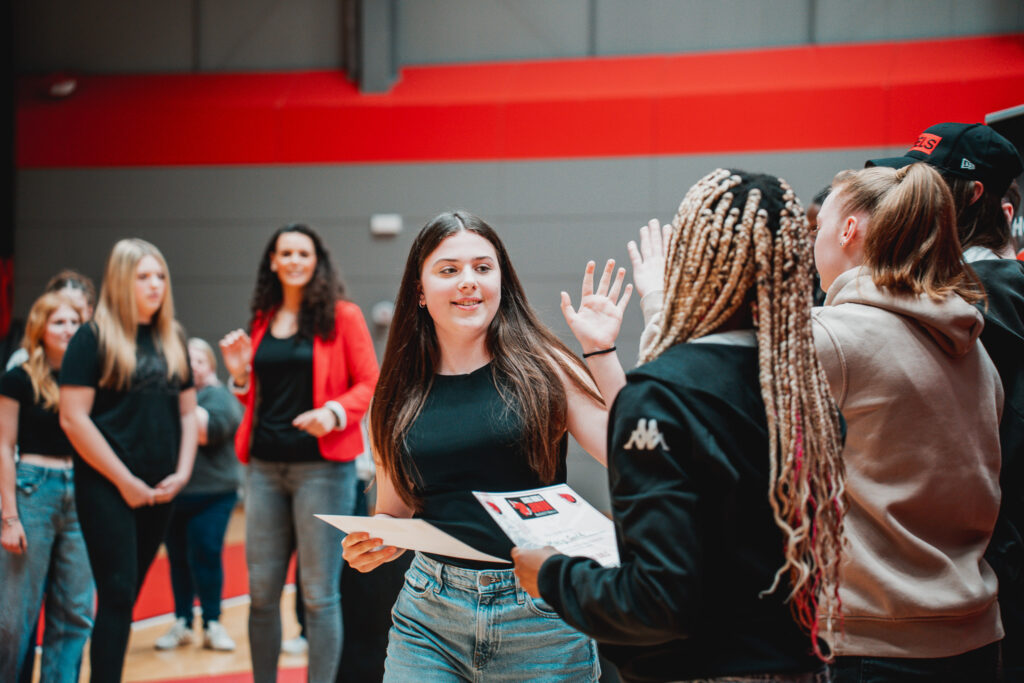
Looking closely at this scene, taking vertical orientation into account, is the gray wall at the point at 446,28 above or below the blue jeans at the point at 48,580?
above

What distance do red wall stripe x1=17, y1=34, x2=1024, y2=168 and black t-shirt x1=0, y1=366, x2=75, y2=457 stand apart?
407 centimetres

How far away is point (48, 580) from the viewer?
3.24 m

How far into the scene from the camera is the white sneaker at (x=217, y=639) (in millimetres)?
4199

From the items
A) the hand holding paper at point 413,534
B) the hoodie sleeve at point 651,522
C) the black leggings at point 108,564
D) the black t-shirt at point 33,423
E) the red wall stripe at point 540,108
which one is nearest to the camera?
the hoodie sleeve at point 651,522

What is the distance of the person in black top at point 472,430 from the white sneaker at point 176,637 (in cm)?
287

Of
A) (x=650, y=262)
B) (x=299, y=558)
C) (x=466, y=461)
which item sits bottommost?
(x=299, y=558)

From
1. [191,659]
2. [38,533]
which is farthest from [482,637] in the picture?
[191,659]

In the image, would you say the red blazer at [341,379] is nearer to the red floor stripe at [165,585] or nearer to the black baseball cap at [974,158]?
the red floor stripe at [165,585]

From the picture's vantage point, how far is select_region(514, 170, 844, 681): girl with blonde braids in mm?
1108

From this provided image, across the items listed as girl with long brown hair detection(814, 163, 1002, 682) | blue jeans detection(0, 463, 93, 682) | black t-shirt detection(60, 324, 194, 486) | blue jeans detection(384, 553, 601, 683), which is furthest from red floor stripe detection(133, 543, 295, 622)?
girl with long brown hair detection(814, 163, 1002, 682)

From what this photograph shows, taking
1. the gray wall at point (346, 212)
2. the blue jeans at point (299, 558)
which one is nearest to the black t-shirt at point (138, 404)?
the blue jeans at point (299, 558)

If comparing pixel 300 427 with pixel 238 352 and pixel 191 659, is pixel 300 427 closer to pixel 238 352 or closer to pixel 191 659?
pixel 238 352

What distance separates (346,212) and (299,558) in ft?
14.3

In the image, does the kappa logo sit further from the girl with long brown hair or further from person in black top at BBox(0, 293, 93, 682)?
person in black top at BBox(0, 293, 93, 682)
